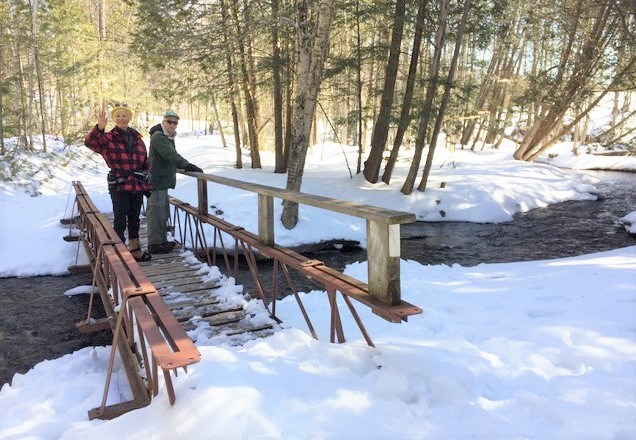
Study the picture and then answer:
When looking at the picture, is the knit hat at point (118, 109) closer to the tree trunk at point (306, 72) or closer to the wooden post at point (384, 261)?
the wooden post at point (384, 261)

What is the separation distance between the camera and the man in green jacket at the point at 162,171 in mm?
5488

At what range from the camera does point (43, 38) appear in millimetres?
20141

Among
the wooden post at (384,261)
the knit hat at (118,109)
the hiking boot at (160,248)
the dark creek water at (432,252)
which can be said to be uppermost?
the knit hat at (118,109)

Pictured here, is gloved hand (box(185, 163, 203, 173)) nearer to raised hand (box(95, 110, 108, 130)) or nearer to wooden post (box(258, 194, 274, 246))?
raised hand (box(95, 110, 108, 130))

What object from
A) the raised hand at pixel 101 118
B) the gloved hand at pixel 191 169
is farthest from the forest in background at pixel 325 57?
the raised hand at pixel 101 118

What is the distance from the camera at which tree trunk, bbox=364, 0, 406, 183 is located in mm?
13445

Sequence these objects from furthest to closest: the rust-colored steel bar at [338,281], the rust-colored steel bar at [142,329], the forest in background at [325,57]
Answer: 1. the forest in background at [325,57]
2. the rust-colored steel bar at [338,281]
3. the rust-colored steel bar at [142,329]

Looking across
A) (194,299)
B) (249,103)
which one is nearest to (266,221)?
(194,299)

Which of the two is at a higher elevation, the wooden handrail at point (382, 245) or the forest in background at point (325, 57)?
the forest in background at point (325, 57)

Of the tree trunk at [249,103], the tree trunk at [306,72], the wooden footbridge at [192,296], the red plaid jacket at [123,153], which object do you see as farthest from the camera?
the tree trunk at [249,103]

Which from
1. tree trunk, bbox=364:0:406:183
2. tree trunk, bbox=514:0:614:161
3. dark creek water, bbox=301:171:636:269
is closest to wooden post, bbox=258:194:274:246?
dark creek water, bbox=301:171:636:269

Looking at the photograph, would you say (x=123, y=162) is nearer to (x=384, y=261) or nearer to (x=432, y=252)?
(x=384, y=261)

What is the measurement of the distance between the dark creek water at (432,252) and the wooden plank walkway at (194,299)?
129 cm

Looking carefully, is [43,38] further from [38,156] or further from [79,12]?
[38,156]
